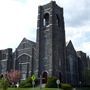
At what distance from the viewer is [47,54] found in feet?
243

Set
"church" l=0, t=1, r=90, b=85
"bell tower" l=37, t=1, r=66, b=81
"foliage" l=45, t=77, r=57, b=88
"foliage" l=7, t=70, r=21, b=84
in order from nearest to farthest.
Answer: "foliage" l=45, t=77, r=57, b=88 → "bell tower" l=37, t=1, r=66, b=81 → "church" l=0, t=1, r=90, b=85 → "foliage" l=7, t=70, r=21, b=84

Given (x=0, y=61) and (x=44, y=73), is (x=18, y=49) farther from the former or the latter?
(x=44, y=73)

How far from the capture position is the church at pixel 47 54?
242 ft

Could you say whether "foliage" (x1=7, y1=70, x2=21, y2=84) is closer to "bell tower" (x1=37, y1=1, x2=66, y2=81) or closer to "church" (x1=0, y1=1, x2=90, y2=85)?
"church" (x1=0, y1=1, x2=90, y2=85)

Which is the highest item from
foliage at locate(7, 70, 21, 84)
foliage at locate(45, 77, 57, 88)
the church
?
the church

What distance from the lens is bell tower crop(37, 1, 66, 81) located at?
73125mm

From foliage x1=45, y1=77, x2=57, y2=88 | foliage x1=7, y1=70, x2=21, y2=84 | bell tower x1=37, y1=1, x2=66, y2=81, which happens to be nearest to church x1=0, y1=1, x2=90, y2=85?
bell tower x1=37, y1=1, x2=66, y2=81

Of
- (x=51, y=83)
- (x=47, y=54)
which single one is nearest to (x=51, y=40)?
(x=47, y=54)

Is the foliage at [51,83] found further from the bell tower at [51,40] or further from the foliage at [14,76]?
the foliage at [14,76]

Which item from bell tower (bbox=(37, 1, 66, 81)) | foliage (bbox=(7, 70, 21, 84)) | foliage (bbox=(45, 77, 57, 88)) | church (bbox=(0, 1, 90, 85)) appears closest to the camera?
foliage (bbox=(45, 77, 57, 88))

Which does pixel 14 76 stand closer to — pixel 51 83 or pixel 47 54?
pixel 47 54

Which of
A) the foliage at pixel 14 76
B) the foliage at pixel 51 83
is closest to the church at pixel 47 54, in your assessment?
the foliage at pixel 14 76

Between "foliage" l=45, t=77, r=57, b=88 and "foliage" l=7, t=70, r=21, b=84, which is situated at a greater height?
"foliage" l=7, t=70, r=21, b=84

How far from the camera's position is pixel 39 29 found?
3044 inches
